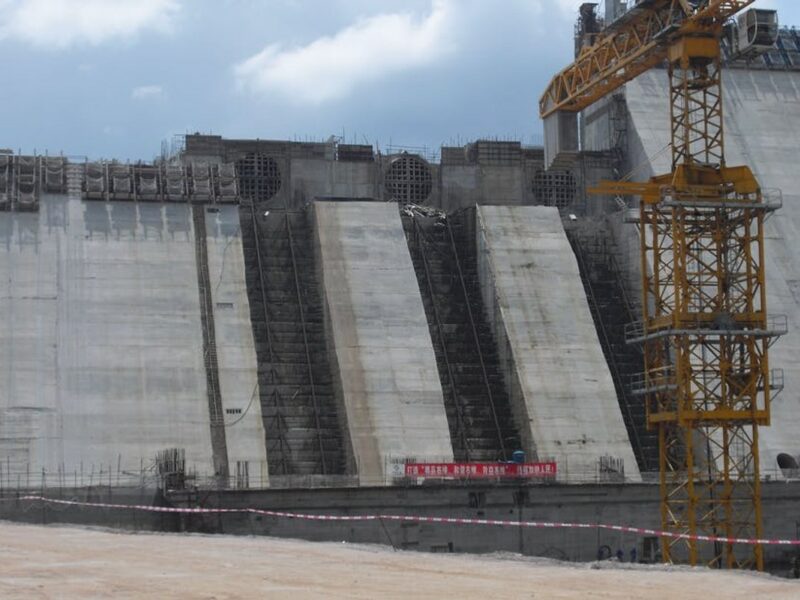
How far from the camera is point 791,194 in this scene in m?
83.9

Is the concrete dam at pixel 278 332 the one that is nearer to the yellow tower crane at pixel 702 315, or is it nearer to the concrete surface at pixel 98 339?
the concrete surface at pixel 98 339

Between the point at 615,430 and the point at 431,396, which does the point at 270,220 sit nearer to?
Answer: the point at 431,396

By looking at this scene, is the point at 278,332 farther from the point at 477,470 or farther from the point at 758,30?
the point at 758,30

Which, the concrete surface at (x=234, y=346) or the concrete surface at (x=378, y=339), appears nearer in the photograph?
the concrete surface at (x=234, y=346)

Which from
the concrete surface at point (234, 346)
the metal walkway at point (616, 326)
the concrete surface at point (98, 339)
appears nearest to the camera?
the concrete surface at point (98, 339)

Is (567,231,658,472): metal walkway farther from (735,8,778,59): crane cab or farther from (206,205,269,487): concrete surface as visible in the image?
(206,205,269,487): concrete surface

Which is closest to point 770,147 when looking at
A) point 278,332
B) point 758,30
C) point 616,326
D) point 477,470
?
point 616,326

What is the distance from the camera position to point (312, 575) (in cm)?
3012

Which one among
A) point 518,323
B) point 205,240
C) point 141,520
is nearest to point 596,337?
point 518,323

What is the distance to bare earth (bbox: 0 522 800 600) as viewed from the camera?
89.7 feet

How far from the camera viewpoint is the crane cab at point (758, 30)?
65062 millimetres

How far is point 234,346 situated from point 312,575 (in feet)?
129

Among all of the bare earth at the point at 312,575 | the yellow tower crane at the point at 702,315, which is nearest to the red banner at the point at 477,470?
the yellow tower crane at the point at 702,315

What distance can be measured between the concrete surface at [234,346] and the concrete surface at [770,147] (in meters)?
21.2
